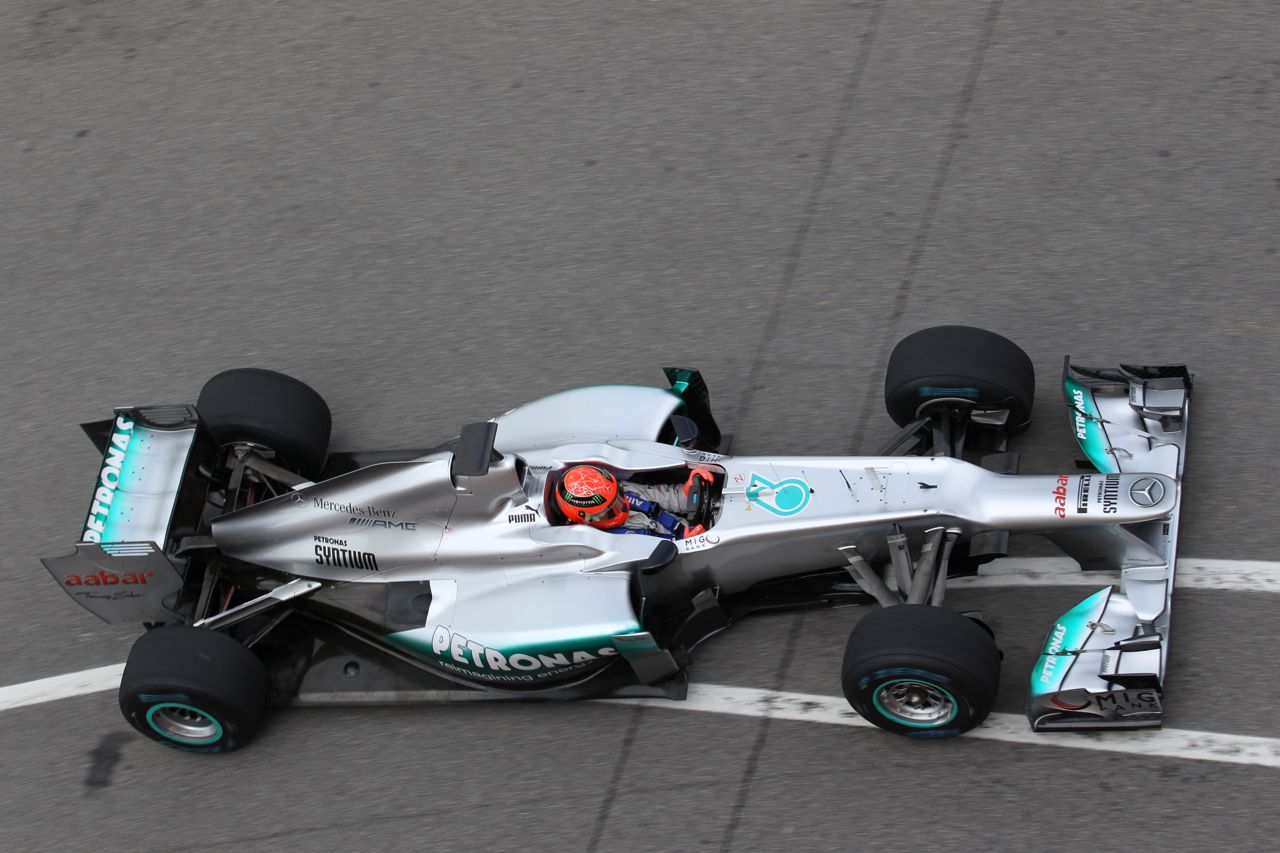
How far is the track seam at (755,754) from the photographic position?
5.92 metres

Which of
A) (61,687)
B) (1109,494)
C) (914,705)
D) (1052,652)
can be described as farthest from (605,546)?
(61,687)

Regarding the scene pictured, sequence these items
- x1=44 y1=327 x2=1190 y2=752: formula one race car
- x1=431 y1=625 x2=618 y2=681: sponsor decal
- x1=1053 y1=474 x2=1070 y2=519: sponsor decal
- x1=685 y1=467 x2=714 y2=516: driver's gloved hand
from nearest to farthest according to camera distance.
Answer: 1. x1=44 y1=327 x2=1190 y2=752: formula one race car
2. x1=1053 y1=474 x2=1070 y2=519: sponsor decal
3. x1=431 y1=625 x2=618 y2=681: sponsor decal
4. x1=685 y1=467 x2=714 y2=516: driver's gloved hand

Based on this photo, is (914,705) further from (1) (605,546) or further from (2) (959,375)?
(2) (959,375)

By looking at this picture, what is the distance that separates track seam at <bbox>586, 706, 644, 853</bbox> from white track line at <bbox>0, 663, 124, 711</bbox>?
97.6 inches

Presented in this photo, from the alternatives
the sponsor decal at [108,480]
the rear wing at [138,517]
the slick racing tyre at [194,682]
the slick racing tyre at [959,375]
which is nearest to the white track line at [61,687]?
the rear wing at [138,517]

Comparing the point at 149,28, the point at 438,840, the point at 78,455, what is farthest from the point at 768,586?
the point at 149,28

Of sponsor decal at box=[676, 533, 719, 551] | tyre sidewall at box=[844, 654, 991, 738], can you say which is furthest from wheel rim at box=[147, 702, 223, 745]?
tyre sidewall at box=[844, 654, 991, 738]

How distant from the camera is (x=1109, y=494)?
5980mm

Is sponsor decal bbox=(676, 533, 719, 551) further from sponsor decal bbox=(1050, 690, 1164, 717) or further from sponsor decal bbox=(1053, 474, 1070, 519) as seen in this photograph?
sponsor decal bbox=(1050, 690, 1164, 717)

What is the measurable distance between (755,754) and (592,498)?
1280 millimetres

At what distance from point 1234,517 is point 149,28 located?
8.07 metres

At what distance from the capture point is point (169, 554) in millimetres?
6504

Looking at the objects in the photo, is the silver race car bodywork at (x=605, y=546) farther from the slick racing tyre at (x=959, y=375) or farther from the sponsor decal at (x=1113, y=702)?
the slick racing tyre at (x=959, y=375)

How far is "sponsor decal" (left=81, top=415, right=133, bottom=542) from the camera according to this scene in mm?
6488
